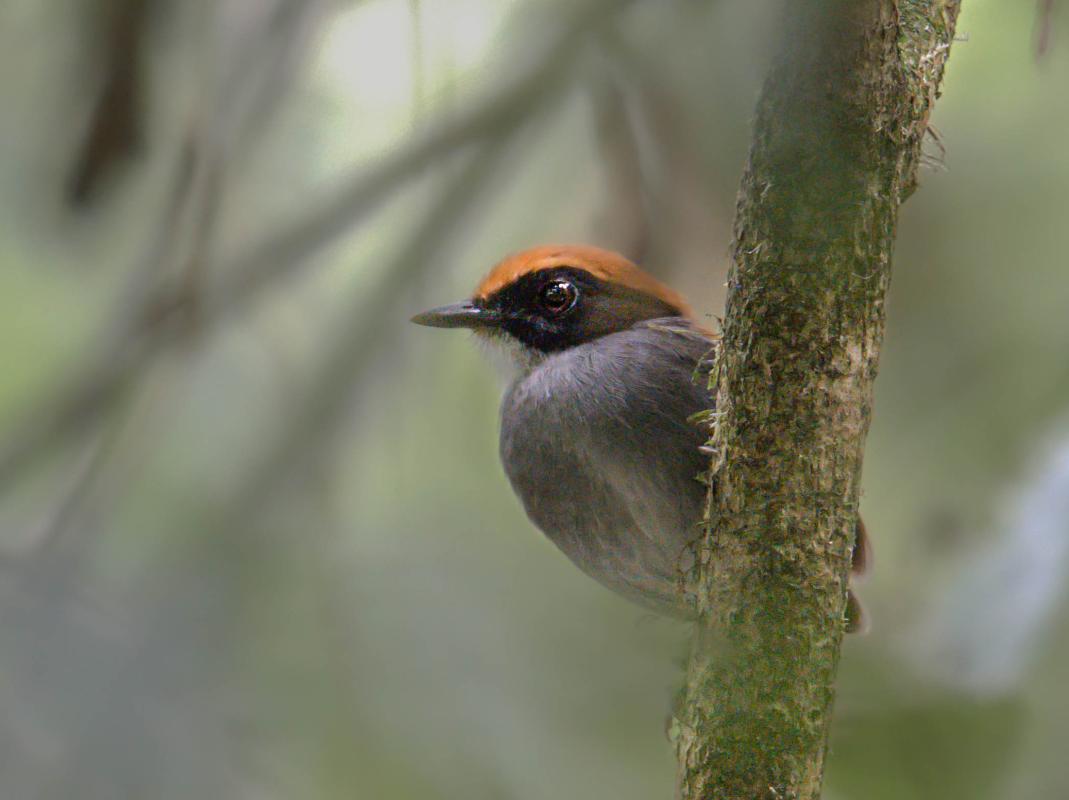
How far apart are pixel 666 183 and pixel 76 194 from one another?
6.43 ft

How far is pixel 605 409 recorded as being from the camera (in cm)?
364

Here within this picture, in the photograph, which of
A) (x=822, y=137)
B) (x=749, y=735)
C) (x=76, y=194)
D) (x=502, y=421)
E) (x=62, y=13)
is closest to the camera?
(x=822, y=137)

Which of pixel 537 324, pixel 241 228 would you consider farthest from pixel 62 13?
pixel 537 324

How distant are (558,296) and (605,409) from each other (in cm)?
58

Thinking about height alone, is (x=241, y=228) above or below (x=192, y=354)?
above

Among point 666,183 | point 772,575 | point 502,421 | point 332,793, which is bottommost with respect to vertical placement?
point 332,793

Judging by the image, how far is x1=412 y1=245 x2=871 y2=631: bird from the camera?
3551 millimetres

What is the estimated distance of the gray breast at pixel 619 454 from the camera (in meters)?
3.54

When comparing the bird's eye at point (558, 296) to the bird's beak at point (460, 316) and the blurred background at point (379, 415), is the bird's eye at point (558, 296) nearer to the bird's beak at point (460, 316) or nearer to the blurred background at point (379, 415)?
the bird's beak at point (460, 316)

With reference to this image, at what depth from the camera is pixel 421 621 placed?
352 centimetres

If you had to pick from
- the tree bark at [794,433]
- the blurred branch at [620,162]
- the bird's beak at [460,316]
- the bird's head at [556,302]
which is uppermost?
the blurred branch at [620,162]

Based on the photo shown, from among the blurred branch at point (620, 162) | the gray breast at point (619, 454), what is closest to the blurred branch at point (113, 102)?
the gray breast at point (619, 454)

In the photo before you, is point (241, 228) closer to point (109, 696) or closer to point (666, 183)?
point (666, 183)

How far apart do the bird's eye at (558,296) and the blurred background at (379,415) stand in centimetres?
34
